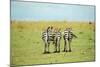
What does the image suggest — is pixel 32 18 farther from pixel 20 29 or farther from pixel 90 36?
pixel 90 36

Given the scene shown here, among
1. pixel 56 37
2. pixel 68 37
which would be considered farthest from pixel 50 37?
pixel 68 37

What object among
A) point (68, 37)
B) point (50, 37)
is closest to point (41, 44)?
point (50, 37)

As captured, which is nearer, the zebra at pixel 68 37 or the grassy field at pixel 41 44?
the grassy field at pixel 41 44

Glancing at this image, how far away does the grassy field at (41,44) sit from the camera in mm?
2393

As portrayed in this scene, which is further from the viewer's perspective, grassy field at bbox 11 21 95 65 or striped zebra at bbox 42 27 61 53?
striped zebra at bbox 42 27 61 53

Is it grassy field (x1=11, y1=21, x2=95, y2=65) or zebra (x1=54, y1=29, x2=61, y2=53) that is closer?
grassy field (x1=11, y1=21, x2=95, y2=65)

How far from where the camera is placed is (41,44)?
8.21 feet

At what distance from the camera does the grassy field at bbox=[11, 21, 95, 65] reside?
94.2 inches

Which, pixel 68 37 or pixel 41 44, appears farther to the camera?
pixel 68 37

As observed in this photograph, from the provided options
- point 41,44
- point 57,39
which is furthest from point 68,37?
point 41,44

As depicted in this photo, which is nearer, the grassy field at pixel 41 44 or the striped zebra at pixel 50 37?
the grassy field at pixel 41 44

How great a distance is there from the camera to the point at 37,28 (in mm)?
2492

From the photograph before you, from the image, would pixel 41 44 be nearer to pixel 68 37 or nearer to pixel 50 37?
pixel 50 37
